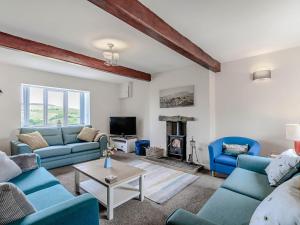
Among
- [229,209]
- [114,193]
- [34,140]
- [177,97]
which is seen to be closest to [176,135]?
[177,97]

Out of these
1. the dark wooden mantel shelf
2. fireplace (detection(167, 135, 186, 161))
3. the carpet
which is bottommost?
the carpet

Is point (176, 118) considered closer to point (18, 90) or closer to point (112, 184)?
point (112, 184)

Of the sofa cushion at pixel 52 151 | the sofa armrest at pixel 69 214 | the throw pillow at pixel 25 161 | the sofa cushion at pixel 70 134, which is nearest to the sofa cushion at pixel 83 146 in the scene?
the sofa cushion at pixel 52 151

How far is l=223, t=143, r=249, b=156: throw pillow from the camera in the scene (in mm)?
3180

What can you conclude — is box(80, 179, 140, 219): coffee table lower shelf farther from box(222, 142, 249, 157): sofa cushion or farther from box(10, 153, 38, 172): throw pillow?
box(222, 142, 249, 157): sofa cushion

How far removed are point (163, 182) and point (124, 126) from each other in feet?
9.14

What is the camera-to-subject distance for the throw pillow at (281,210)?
0.91m

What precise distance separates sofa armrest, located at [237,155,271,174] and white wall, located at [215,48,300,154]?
1189 millimetres

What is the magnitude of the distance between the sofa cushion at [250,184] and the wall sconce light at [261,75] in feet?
6.47

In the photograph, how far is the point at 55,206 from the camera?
1272 millimetres

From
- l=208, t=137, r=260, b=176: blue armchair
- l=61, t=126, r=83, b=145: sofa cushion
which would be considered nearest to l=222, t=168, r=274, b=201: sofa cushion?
l=208, t=137, r=260, b=176: blue armchair

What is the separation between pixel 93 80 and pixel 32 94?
69.5 inches

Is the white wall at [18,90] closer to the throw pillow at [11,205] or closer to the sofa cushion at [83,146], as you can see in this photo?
the sofa cushion at [83,146]

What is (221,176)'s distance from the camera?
334 centimetres
